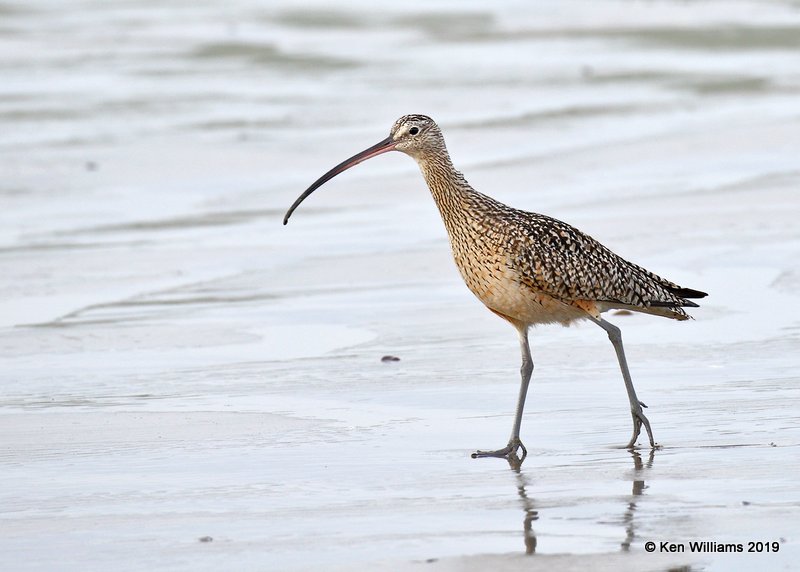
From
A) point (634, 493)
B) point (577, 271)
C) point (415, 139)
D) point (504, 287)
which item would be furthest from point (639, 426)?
point (415, 139)

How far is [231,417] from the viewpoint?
29.2 feet

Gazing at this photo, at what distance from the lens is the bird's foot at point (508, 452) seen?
7.88 m

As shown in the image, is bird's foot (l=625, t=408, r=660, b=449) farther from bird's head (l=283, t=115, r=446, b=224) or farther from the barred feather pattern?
bird's head (l=283, t=115, r=446, b=224)

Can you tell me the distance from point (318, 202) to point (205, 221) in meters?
1.34

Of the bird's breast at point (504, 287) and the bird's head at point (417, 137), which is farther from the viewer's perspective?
the bird's head at point (417, 137)

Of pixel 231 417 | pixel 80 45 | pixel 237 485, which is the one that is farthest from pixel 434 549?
pixel 80 45

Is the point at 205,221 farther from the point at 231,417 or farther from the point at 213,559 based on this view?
the point at 213,559

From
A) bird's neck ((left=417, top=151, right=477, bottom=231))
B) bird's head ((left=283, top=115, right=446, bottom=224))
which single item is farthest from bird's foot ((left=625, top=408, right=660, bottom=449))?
bird's head ((left=283, top=115, right=446, bottom=224))

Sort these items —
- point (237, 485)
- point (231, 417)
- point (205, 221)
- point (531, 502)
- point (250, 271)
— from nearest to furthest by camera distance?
point (531, 502)
point (237, 485)
point (231, 417)
point (250, 271)
point (205, 221)

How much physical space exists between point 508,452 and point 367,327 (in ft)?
11.2

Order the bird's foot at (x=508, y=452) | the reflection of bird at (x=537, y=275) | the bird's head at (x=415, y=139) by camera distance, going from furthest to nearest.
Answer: the bird's head at (x=415, y=139)
the reflection of bird at (x=537, y=275)
the bird's foot at (x=508, y=452)

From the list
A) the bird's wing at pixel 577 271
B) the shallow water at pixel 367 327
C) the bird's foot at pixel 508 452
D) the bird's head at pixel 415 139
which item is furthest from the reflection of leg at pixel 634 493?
the bird's head at pixel 415 139

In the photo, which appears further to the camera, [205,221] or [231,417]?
[205,221]

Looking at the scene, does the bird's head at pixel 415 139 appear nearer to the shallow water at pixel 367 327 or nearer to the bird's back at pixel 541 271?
the bird's back at pixel 541 271
